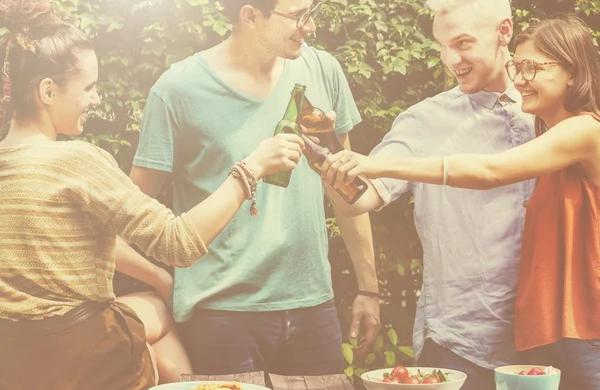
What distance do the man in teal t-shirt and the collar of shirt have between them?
688 mm

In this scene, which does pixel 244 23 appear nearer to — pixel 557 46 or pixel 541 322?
pixel 557 46

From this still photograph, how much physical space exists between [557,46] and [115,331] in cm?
212

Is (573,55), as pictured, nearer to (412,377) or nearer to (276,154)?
(276,154)

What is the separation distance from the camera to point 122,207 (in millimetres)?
3285

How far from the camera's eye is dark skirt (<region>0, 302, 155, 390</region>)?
3.27 metres

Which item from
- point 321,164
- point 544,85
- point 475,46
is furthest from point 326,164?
point 544,85

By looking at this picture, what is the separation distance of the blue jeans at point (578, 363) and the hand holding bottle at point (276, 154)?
4.22 feet

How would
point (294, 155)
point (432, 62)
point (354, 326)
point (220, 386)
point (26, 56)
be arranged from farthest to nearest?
point (432, 62) → point (354, 326) → point (294, 155) → point (26, 56) → point (220, 386)

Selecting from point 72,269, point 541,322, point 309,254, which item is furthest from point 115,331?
point 541,322

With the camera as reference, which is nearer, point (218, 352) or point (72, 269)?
point (72, 269)

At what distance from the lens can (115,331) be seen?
3.34 m

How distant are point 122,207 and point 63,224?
8.8 inches

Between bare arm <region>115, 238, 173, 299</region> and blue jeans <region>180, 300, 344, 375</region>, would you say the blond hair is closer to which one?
blue jeans <region>180, 300, 344, 375</region>

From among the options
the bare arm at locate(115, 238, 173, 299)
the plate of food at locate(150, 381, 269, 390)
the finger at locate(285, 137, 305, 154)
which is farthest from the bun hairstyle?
the plate of food at locate(150, 381, 269, 390)
